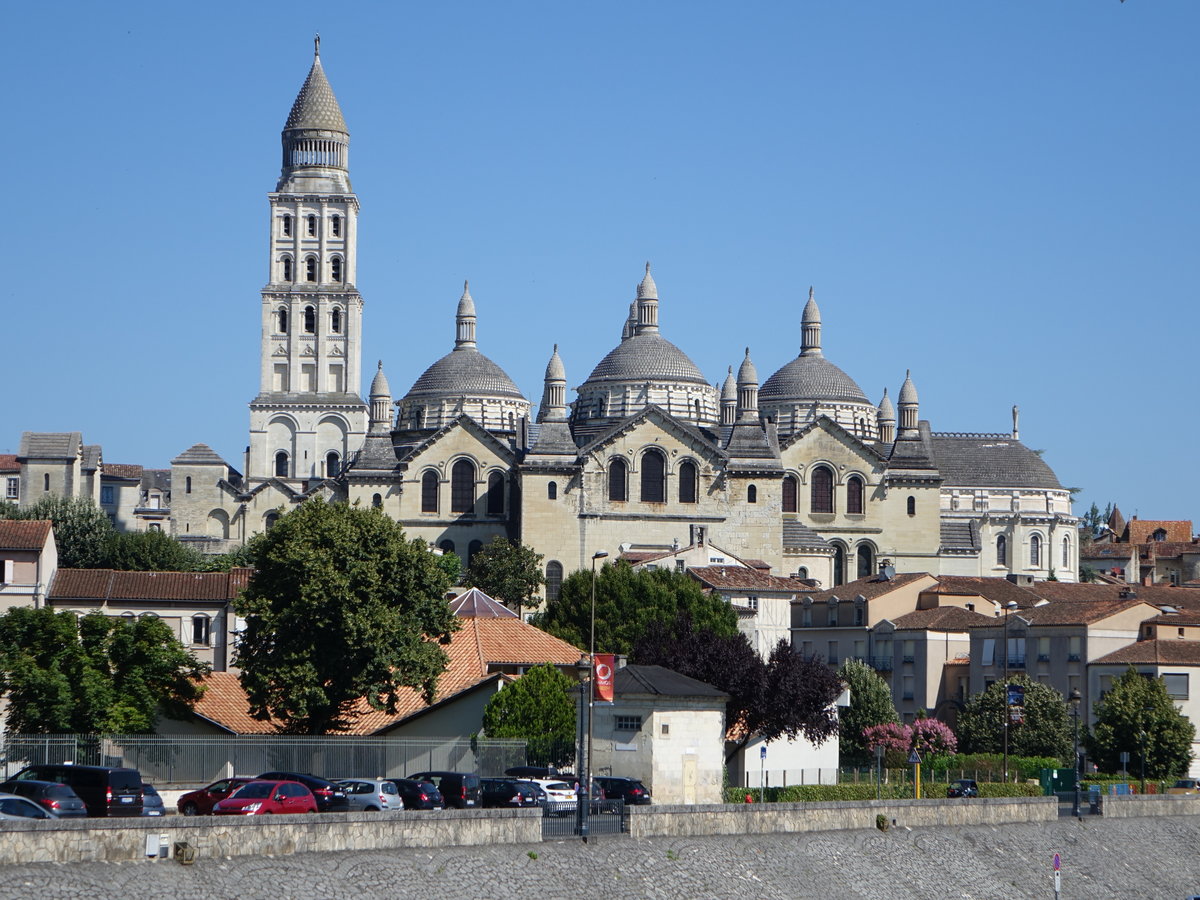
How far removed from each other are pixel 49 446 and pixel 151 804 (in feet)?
310

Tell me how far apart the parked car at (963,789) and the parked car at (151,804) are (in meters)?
20.8

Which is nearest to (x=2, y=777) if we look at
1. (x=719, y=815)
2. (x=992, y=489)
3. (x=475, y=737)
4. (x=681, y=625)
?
(x=475, y=737)

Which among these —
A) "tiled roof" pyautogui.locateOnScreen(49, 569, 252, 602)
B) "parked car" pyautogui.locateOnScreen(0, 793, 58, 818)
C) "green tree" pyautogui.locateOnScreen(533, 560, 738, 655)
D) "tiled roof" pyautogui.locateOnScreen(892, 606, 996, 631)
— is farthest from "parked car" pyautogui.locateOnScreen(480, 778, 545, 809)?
"tiled roof" pyautogui.locateOnScreen(892, 606, 996, 631)

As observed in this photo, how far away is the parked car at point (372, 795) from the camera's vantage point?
36469 millimetres

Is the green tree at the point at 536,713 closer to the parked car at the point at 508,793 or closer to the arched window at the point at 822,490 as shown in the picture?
the parked car at the point at 508,793

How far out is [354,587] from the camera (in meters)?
49.6

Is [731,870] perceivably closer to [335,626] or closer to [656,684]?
[656,684]

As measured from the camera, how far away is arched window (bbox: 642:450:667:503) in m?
103

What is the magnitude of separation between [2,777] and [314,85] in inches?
3588

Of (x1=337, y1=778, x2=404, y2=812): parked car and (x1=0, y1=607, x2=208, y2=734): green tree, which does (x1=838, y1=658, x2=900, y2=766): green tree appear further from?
(x1=337, y1=778, x2=404, y2=812): parked car

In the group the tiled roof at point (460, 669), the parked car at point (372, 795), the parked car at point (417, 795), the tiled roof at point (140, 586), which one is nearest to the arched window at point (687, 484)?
the tiled roof at point (140, 586)

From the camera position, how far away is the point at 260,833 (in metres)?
31.5

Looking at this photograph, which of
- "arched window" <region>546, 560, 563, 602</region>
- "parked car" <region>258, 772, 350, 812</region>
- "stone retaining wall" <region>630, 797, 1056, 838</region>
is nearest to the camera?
"parked car" <region>258, 772, 350, 812</region>

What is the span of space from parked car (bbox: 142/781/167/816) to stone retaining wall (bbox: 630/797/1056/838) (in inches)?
317
